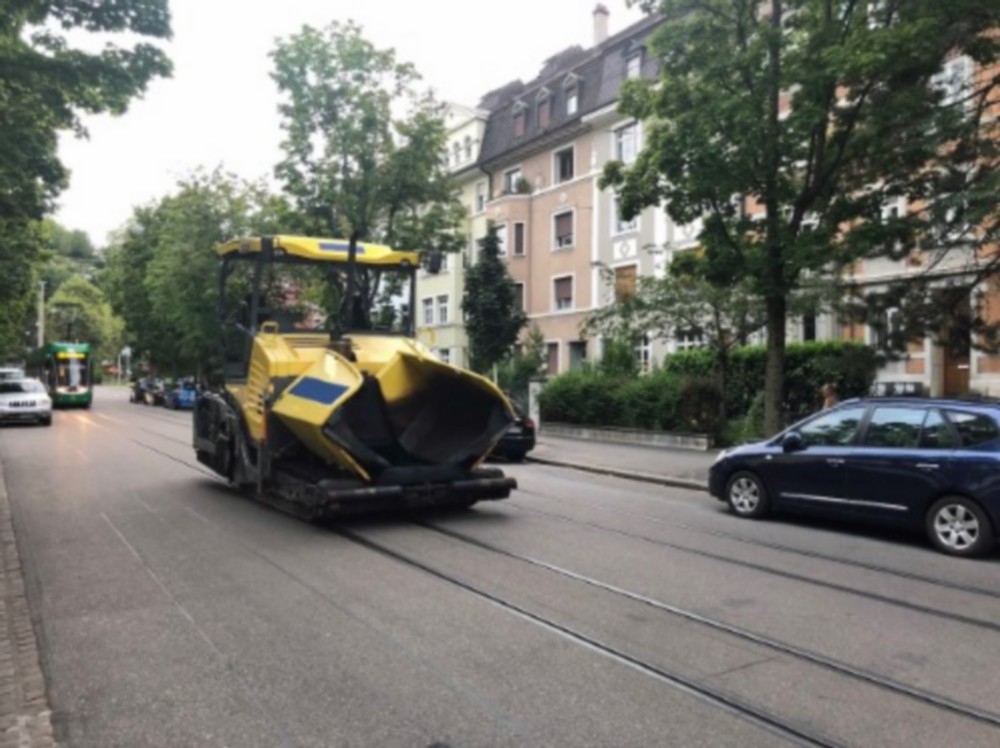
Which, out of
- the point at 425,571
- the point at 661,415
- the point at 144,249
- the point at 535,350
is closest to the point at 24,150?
the point at 425,571

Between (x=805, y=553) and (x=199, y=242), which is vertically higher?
(x=199, y=242)

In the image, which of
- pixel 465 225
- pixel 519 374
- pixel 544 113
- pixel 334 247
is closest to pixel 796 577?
pixel 334 247

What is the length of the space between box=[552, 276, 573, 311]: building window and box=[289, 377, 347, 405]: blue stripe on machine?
2882 centimetres

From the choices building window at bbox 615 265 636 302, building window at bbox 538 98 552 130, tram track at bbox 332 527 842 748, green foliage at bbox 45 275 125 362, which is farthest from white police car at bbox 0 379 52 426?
green foliage at bbox 45 275 125 362

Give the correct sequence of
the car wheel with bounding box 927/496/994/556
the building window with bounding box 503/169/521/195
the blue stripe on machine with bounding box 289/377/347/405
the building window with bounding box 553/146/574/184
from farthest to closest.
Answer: the building window with bounding box 503/169/521/195 → the building window with bounding box 553/146/574/184 → the blue stripe on machine with bounding box 289/377/347/405 → the car wheel with bounding box 927/496/994/556

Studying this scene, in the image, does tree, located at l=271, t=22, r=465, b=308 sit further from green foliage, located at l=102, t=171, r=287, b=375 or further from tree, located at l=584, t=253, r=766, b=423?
tree, located at l=584, t=253, r=766, b=423

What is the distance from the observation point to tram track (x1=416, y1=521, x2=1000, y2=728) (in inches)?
170

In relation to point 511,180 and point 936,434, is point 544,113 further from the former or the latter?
point 936,434

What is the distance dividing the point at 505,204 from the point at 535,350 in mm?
11299

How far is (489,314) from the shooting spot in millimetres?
31328

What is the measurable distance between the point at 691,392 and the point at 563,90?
21.7 metres

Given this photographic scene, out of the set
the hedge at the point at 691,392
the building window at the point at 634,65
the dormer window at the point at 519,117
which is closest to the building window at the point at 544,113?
the dormer window at the point at 519,117

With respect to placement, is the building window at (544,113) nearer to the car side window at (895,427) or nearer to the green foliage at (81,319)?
the car side window at (895,427)

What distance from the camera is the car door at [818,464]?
9.40 metres
